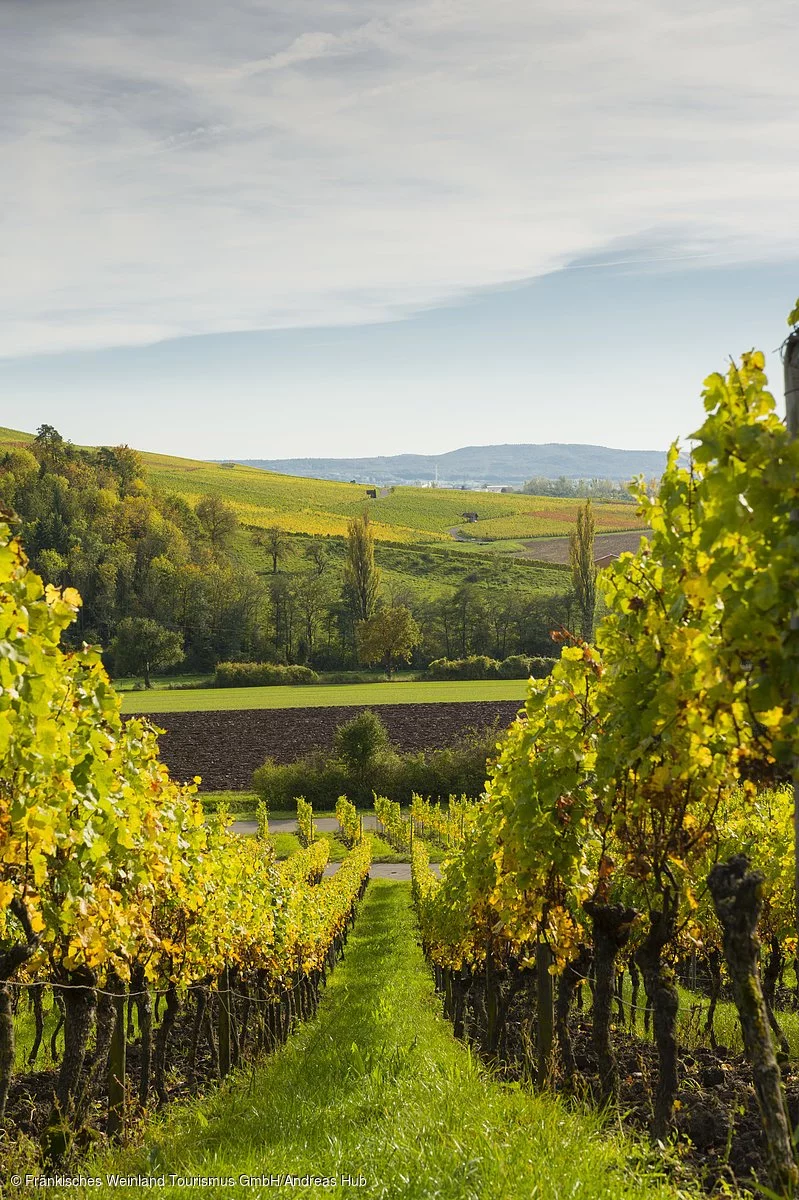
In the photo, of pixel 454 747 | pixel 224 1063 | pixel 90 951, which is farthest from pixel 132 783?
pixel 454 747

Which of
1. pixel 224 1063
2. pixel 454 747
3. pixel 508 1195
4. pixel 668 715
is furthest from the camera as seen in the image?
pixel 454 747

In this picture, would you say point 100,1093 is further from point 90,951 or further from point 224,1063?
point 90,951

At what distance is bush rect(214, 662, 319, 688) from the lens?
272 ft

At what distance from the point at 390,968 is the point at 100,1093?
8.76 m

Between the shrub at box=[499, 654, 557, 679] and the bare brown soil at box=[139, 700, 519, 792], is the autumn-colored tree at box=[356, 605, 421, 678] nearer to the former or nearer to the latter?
the shrub at box=[499, 654, 557, 679]

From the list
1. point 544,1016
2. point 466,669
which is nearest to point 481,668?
point 466,669

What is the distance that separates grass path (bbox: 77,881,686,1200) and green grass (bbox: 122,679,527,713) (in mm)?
57334

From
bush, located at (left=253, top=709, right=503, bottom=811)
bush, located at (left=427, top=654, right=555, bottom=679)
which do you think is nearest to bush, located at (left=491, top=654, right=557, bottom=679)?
bush, located at (left=427, top=654, right=555, bottom=679)

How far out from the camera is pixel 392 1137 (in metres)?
5.89

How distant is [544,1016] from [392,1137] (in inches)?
100

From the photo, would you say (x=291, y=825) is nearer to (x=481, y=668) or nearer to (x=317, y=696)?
(x=317, y=696)

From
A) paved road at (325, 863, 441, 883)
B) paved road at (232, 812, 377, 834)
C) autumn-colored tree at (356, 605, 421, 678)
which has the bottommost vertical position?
paved road at (232, 812, 377, 834)

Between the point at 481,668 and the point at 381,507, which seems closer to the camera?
the point at 481,668

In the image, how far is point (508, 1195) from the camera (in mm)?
4523
